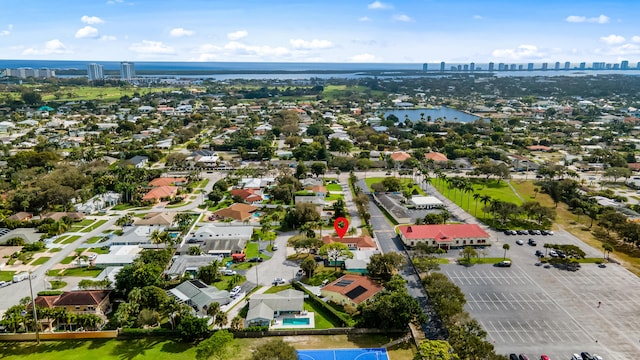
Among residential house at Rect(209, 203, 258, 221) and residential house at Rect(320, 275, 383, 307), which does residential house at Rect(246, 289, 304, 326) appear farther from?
residential house at Rect(209, 203, 258, 221)

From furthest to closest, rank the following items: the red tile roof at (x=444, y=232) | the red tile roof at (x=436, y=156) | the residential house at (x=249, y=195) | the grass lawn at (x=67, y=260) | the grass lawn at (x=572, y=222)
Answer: the red tile roof at (x=436, y=156), the residential house at (x=249, y=195), the red tile roof at (x=444, y=232), the grass lawn at (x=67, y=260), the grass lawn at (x=572, y=222)

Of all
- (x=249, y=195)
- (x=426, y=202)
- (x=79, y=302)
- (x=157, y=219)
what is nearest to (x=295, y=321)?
(x=79, y=302)

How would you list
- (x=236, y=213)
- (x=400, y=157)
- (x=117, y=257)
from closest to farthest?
(x=117, y=257) < (x=236, y=213) < (x=400, y=157)

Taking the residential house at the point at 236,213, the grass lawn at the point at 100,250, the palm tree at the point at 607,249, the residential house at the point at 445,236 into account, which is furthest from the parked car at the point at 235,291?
the palm tree at the point at 607,249

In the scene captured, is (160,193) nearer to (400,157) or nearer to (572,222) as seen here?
(400,157)

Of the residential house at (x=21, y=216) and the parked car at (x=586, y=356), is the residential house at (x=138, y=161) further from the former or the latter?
the parked car at (x=586, y=356)

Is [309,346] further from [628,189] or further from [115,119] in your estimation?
[115,119]
